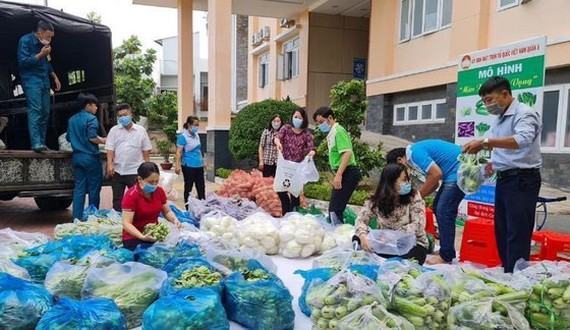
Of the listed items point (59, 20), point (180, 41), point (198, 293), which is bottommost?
point (198, 293)

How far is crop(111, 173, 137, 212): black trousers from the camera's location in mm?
5625

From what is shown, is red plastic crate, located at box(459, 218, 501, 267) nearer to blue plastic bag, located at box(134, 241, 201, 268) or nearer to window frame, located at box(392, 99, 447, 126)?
blue plastic bag, located at box(134, 241, 201, 268)

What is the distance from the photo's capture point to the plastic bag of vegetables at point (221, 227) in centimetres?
479

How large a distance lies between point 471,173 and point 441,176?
29 cm

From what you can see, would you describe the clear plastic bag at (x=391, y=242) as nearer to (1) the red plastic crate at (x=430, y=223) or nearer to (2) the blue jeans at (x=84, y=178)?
(1) the red plastic crate at (x=430, y=223)

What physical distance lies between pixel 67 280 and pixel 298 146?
3.55m

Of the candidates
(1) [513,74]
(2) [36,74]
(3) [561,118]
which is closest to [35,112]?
(2) [36,74]

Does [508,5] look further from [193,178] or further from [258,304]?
[258,304]

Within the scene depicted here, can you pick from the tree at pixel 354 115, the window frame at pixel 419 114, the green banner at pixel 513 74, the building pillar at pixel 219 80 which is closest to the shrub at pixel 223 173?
the building pillar at pixel 219 80

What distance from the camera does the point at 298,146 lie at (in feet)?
20.0

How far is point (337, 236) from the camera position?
482 cm

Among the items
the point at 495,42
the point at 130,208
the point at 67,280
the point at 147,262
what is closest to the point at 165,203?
the point at 130,208

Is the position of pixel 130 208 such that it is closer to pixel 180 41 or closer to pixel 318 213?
pixel 318 213

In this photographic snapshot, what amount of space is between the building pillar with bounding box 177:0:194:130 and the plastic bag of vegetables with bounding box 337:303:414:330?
43.5 ft
